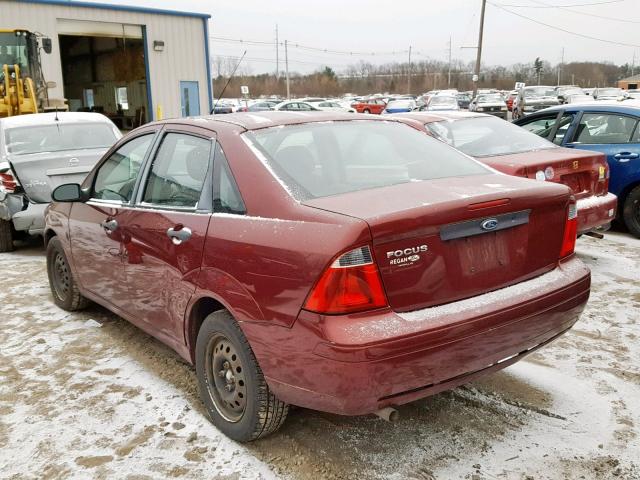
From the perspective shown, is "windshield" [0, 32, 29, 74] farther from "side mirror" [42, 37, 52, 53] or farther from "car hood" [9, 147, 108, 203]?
"car hood" [9, 147, 108, 203]

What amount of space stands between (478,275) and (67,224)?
11.1 feet

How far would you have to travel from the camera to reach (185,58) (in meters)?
25.6

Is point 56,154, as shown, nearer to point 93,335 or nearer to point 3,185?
point 3,185

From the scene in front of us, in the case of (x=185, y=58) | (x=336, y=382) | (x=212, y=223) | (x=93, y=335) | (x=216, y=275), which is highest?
(x=185, y=58)

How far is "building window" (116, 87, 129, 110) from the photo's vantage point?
31.2 meters

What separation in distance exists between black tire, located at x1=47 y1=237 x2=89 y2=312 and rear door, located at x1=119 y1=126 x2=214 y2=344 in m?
1.24

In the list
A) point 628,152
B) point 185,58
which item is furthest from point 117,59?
point 628,152

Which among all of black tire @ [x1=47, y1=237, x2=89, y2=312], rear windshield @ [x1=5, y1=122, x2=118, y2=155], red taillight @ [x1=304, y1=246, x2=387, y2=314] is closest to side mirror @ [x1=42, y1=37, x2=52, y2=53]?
rear windshield @ [x1=5, y1=122, x2=118, y2=155]

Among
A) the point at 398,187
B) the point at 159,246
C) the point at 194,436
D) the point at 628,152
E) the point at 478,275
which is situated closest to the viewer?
the point at 478,275

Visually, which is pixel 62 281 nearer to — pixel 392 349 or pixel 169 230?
pixel 169 230

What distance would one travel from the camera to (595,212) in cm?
572

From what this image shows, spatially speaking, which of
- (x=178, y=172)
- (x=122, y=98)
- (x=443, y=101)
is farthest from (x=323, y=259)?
(x=122, y=98)

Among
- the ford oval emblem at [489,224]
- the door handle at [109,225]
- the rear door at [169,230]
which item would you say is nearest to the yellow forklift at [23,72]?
the door handle at [109,225]

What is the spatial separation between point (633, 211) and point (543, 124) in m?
1.80
